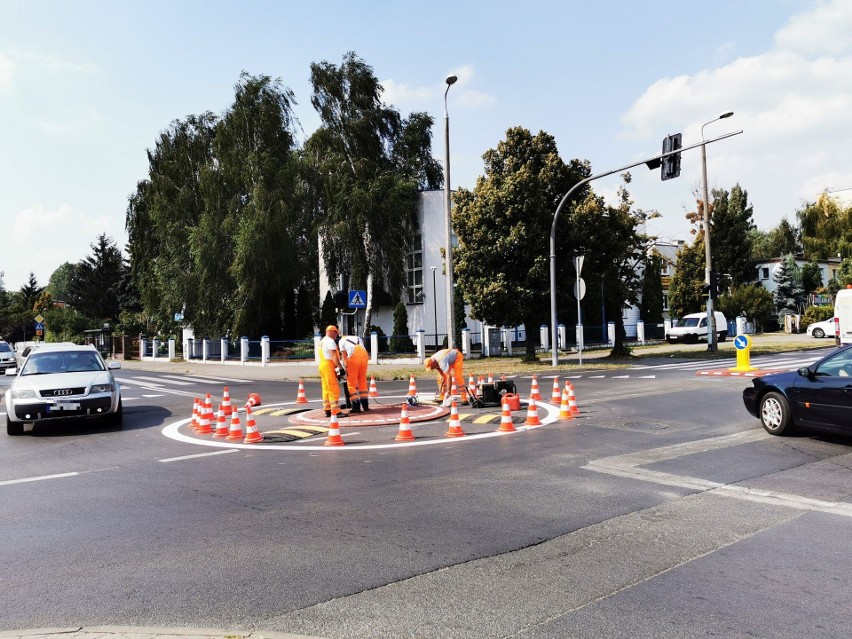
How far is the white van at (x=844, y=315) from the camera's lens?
28.9 metres

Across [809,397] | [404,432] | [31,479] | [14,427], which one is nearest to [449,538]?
[404,432]

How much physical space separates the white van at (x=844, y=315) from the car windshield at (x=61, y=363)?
2839 centimetres

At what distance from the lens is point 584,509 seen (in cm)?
601

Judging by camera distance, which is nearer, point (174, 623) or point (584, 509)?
point (174, 623)

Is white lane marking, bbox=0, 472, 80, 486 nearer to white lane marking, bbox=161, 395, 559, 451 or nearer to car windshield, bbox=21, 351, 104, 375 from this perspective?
white lane marking, bbox=161, 395, 559, 451

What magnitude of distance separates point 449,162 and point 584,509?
18061mm

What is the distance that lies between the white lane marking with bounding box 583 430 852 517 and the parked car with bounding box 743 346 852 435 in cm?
36

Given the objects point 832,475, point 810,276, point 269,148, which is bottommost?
point 832,475

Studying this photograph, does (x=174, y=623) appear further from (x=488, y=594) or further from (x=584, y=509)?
(x=584, y=509)

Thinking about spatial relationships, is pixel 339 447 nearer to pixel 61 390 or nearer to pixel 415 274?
pixel 61 390

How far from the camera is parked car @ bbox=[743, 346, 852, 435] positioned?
8625 millimetres

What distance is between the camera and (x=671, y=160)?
1841 cm

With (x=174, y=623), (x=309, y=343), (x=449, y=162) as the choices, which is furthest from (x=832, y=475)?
(x=309, y=343)

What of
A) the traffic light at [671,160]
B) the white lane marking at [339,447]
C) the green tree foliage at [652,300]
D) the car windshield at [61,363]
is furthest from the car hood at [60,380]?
the green tree foliage at [652,300]
